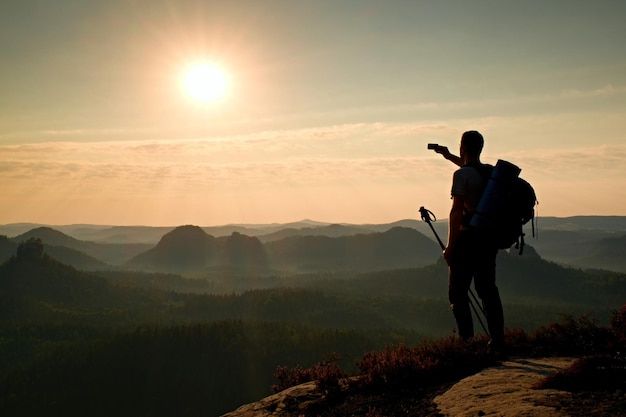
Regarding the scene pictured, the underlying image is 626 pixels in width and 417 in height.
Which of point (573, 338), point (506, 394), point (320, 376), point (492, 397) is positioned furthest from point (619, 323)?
point (320, 376)

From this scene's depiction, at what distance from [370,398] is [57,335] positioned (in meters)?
186

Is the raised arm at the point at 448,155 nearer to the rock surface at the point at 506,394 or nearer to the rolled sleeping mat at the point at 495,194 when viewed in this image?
the rolled sleeping mat at the point at 495,194

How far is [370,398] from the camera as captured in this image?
313 inches

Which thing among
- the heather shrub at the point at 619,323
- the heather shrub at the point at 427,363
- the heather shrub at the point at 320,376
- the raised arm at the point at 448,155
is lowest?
the heather shrub at the point at 320,376

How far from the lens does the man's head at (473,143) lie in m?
9.02

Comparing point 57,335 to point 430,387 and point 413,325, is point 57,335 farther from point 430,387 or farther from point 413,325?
point 430,387

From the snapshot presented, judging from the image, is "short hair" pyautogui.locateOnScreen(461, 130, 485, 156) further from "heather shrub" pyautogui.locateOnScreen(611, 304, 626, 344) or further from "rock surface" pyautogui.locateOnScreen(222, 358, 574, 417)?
"heather shrub" pyautogui.locateOnScreen(611, 304, 626, 344)

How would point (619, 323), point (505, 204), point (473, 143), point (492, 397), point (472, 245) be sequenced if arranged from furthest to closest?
point (619, 323) → point (473, 143) → point (472, 245) → point (505, 204) → point (492, 397)

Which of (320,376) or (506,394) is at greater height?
(506,394)

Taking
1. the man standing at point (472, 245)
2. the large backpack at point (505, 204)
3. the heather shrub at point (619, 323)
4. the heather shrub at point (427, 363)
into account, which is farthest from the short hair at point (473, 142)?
the heather shrub at point (619, 323)

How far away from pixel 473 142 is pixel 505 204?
136 cm

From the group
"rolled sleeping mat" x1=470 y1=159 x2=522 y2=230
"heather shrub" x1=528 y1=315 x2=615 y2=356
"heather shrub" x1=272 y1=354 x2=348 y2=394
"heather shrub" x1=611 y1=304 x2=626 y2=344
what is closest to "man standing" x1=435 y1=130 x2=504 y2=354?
"rolled sleeping mat" x1=470 y1=159 x2=522 y2=230

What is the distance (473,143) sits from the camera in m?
9.03

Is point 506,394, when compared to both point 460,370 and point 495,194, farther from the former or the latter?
point 495,194
